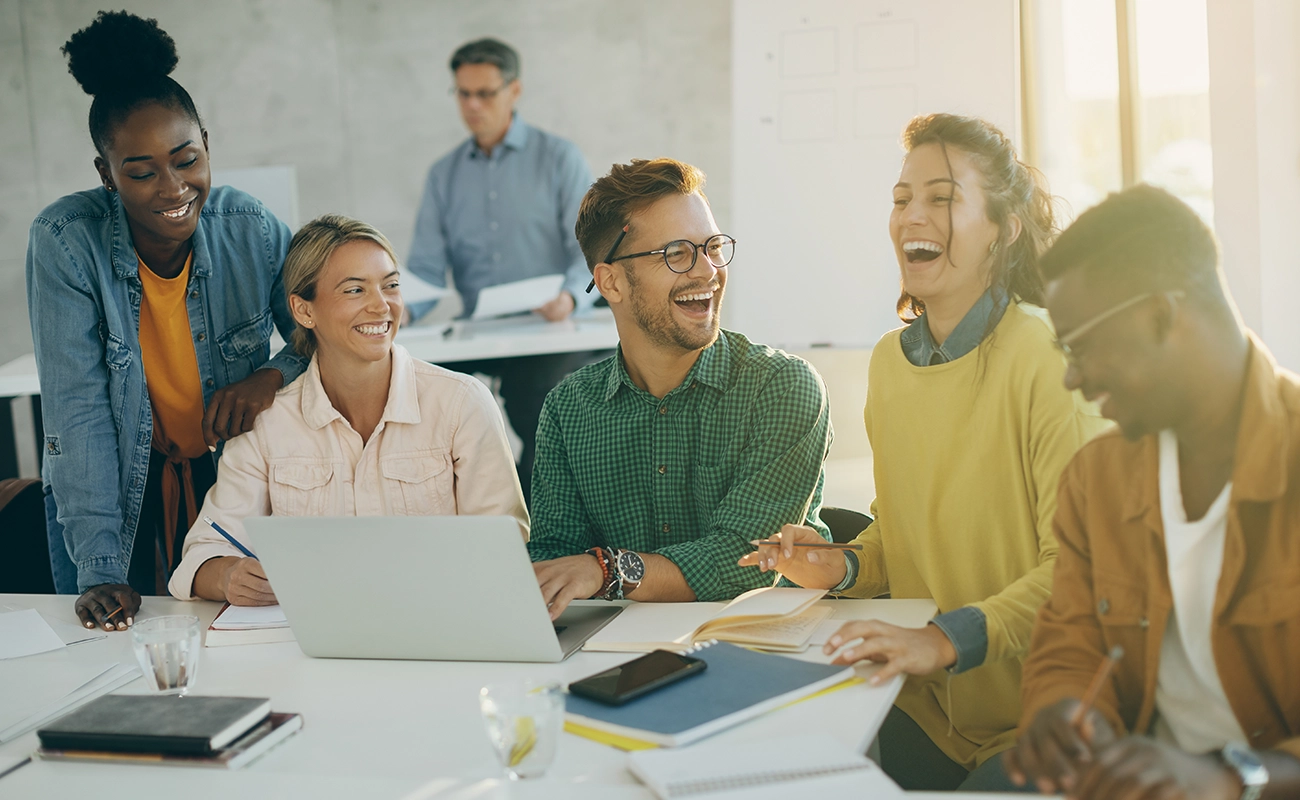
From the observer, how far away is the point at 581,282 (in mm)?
4281

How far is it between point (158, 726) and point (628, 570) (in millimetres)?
732

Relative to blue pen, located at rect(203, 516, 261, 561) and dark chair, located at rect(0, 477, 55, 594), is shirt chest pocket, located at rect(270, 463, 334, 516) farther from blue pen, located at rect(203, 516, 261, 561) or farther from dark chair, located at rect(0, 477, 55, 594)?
dark chair, located at rect(0, 477, 55, 594)

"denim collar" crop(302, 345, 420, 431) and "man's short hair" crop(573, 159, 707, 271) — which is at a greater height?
"man's short hair" crop(573, 159, 707, 271)

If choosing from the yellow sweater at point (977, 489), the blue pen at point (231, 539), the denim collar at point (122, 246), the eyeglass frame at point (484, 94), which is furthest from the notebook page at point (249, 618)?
the eyeglass frame at point (484, 94)

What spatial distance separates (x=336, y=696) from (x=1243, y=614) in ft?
3.35

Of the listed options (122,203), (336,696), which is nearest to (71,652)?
(336,696)

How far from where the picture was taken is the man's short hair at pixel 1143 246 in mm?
1091

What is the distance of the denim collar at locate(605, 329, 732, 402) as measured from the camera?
1967 mm

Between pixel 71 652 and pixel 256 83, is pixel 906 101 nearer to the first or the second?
pixel 71 652

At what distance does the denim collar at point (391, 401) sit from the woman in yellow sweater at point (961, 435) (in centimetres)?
76

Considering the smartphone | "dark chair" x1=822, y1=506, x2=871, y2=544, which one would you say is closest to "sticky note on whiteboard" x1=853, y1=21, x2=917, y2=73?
"dark chair" x1=822, y1=506, x2=871, y2=544

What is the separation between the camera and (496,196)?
496 cm

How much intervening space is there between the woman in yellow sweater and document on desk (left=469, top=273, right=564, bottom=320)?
2281 mm

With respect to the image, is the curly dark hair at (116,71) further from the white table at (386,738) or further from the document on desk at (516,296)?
the document on desk at (516,296)
